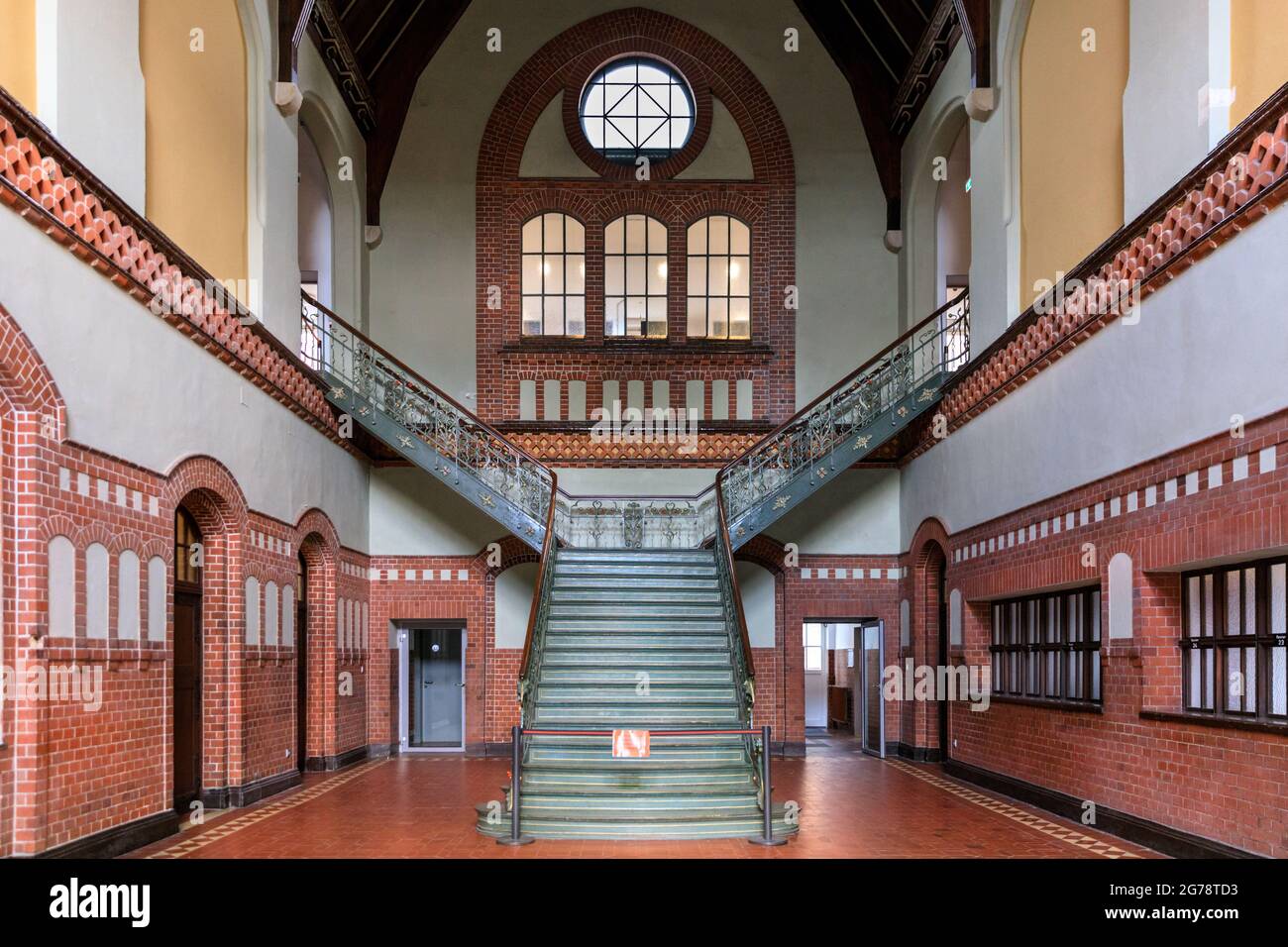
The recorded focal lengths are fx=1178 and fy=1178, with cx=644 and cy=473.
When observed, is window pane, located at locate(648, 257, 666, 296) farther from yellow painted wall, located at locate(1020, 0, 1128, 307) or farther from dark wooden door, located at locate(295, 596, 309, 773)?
dark wooden door, located at locate(295, 596, 309, 773)

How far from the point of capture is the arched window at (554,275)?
62.1 feet

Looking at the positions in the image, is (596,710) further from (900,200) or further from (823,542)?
(900,200)

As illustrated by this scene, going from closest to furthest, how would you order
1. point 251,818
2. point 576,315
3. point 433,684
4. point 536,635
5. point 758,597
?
point 251,818
point 536,635
point 758,597
point 433,684
point 576,315

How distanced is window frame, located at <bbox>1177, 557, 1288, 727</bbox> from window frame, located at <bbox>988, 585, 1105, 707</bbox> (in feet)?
3.91

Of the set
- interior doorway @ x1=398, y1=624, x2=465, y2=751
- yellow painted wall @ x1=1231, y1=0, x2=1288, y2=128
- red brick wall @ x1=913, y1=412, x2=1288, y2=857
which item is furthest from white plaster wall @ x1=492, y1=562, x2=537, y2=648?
yellow painted wall @ x1=1231, y1=0, x2=1288, y2=128

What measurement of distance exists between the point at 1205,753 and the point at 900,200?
40.2 feet

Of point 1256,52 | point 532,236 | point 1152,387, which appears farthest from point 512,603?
point 1256,52

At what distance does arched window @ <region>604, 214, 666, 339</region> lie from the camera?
18953 mm

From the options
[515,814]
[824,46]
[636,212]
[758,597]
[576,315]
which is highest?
[824,46]

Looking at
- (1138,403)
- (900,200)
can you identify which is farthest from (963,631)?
(900,200)

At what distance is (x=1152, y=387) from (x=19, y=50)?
8.69 meters

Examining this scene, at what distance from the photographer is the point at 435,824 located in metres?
10.7

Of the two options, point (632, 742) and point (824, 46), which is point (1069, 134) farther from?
point (824, 46)

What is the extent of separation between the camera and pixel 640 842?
31.2 ft
